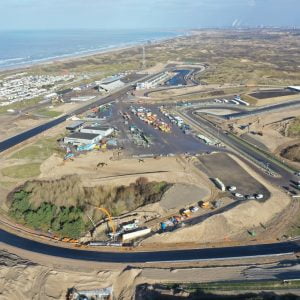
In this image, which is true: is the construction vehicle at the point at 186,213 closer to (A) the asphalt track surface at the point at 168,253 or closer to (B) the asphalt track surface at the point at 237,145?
(A) the asphalt track surface at the point at 168,253

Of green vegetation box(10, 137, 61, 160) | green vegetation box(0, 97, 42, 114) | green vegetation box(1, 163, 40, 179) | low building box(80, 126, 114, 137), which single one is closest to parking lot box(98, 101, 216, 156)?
low building box(80, 126, 114, 137)

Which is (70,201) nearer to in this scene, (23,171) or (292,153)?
(23,171)

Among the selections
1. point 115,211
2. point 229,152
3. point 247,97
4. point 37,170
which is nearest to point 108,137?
point 37,170

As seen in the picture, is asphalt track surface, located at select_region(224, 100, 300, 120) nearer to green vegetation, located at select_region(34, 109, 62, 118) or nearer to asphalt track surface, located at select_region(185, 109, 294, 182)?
asphalt track surface, located at select_region(185, 109, 294, 182)

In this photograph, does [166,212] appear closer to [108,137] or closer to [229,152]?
[229,152]

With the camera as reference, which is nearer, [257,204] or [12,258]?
[12,258]

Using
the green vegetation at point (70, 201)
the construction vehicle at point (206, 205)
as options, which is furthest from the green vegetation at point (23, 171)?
the construction vehicle at point (206, 205)
